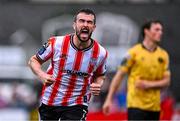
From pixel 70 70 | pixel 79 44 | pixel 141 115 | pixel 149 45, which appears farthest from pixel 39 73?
pixel 149 45

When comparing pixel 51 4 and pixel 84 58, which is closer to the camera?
pixel 84 58

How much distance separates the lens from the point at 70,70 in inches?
318

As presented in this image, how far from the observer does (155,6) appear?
23.5m

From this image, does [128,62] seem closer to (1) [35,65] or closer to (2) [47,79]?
(1) [35,65]

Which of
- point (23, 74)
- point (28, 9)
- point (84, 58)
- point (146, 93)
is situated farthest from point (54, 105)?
point (28, 9)

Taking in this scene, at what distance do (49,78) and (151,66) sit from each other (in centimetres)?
268

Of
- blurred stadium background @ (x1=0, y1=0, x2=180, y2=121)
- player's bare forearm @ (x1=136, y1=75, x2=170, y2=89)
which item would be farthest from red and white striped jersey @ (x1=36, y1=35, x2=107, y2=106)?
blurred stadium background @ (x1=0, y1=0, x2=180, y2=121)

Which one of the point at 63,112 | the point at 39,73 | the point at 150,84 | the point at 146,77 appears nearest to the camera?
the point at 39,73

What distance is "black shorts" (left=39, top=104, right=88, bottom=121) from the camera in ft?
26.7

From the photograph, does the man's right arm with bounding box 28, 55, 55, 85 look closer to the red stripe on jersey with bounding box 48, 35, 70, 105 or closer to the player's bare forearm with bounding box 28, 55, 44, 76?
the player's bare forearm with bounding box 28, 55, 44, 76

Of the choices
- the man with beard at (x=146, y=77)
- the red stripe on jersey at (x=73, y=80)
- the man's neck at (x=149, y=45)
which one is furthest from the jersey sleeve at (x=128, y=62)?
the red stripe on jersey at (x=73, y=80)

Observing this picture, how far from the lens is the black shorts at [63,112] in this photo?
26.7 ft

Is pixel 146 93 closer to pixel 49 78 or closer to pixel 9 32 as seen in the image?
pixel 49 78

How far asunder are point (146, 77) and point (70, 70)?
7.15 feet
